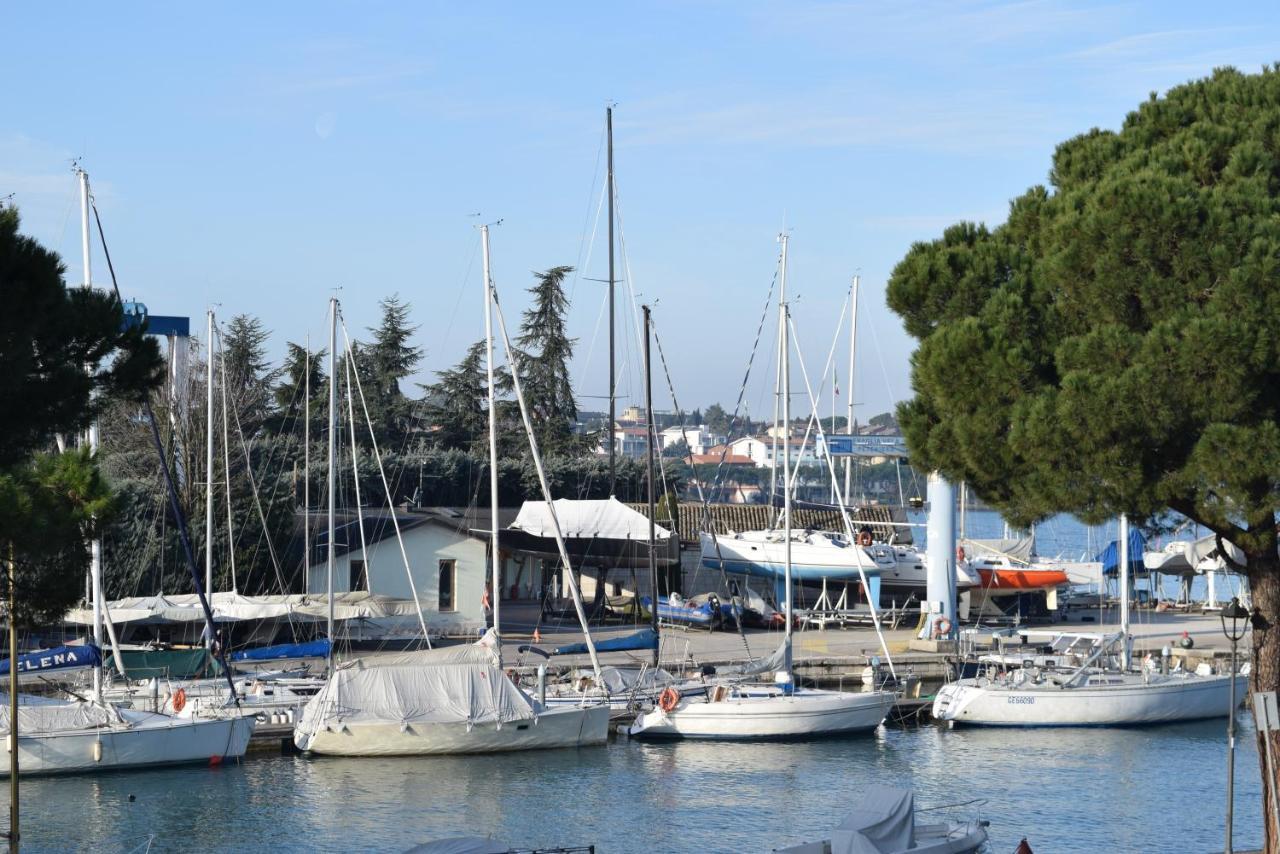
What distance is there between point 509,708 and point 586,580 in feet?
69.5

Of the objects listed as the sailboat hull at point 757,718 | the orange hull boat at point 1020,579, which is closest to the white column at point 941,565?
the orange hull boat at point 1020,579

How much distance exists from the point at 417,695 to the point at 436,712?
0.53 m

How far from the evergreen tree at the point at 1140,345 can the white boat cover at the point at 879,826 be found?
4.14 m

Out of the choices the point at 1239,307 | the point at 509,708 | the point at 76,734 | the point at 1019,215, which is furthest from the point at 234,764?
the point at 1239,307

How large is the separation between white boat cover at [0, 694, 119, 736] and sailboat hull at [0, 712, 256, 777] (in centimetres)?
14

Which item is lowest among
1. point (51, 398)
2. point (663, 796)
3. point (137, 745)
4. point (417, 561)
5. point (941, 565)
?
point (663, 796)

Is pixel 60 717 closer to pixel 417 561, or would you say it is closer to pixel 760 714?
pixel 760 714

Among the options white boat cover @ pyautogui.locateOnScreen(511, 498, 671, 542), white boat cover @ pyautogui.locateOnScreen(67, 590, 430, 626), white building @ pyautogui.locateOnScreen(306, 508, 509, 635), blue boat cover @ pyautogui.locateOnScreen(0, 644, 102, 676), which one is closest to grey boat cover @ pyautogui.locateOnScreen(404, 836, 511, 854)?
blue boat cover @ pyautogui.locateOnScreen(0, 644, 102, 676)

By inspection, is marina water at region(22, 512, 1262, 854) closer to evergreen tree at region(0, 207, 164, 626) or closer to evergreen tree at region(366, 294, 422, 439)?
evergreen tree at region(0, 207, 164, 626)

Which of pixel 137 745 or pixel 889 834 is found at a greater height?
pixel 889 834

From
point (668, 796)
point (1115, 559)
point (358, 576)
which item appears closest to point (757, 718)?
point (668, 796)

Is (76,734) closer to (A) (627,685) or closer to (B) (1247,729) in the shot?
(A) (627,685)

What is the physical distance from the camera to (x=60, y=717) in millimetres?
27969

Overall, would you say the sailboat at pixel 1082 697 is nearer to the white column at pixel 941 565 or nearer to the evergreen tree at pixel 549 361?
the white column at pixel 941 565
